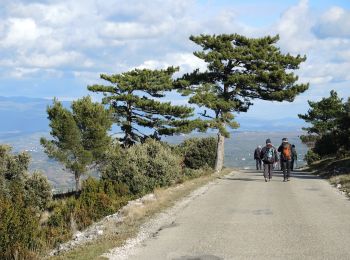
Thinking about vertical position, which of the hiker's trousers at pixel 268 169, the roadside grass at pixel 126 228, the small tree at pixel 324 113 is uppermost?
the small tree at pixel 324 113

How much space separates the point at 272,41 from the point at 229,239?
2777cm

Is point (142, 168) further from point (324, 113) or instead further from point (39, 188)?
point (324, 113)

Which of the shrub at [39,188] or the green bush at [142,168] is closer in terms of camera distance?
the green bush at [142,168]

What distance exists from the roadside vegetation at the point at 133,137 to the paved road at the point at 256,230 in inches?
128

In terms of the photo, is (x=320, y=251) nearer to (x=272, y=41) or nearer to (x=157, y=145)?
(x=157, y=145)

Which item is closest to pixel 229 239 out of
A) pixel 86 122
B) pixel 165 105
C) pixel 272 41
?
pixel 272 41

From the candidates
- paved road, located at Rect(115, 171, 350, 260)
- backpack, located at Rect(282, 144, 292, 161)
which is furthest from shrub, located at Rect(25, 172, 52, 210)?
paved road, located at Rect(115, 171, 350, 260)

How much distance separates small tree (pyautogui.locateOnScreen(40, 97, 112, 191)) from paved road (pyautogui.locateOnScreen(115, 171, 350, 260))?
92.7 feet

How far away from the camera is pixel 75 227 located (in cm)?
1430

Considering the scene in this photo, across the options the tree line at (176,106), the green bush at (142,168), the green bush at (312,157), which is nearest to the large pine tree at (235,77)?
the tree line at (176,106)

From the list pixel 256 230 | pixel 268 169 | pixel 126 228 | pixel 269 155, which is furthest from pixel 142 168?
pixel 256 230

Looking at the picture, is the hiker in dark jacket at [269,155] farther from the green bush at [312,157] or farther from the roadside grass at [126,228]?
the green bush at [312,157]

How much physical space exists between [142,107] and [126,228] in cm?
2937

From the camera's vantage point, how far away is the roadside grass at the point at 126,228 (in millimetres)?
8320
